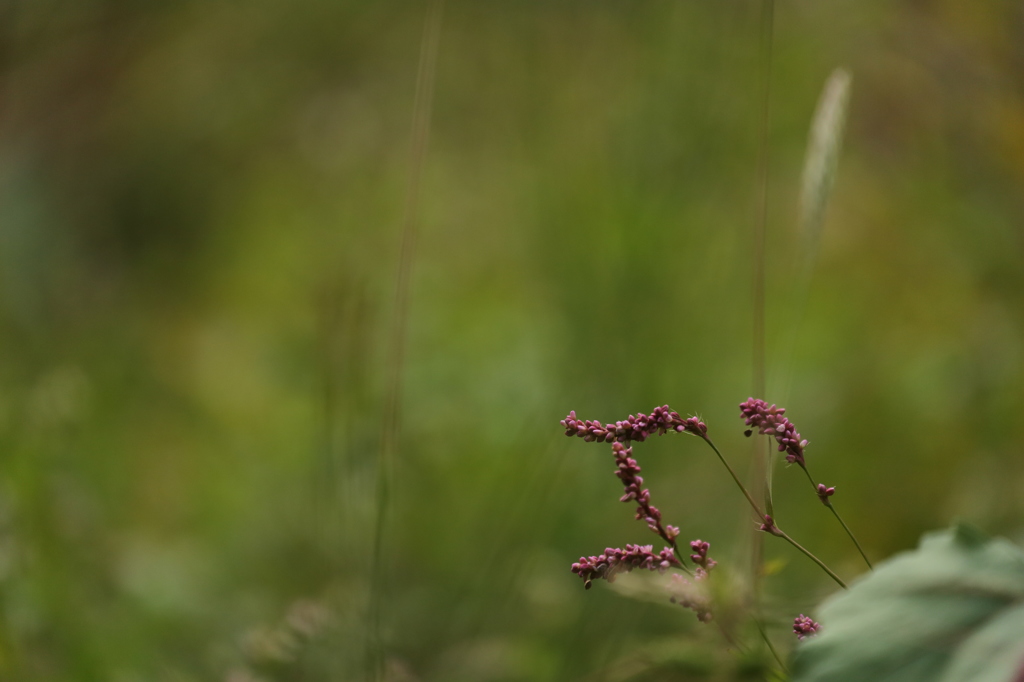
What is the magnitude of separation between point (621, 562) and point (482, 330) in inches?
56.6

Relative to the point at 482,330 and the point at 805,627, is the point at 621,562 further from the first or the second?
the point at 482,330

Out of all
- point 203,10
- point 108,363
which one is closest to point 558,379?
point 108,363

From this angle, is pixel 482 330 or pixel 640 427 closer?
pixel 640 427

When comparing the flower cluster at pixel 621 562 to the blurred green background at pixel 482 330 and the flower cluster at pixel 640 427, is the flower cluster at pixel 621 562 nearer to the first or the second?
the flower cluster at pixel 640 427

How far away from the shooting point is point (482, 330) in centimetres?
184

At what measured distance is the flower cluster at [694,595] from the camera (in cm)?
43

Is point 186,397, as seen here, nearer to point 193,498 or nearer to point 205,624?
point 193,498

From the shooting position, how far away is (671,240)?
1.35m

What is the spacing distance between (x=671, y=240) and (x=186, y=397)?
1.09 meters

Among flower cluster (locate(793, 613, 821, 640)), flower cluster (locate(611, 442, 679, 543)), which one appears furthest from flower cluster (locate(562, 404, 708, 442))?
flower cluster (locate(793, 613, 821, 640))

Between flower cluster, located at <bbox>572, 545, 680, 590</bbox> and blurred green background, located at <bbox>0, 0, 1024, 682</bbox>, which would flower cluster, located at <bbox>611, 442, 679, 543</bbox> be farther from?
blurred green background, located at <bbox>0, 0, 1024, 682</bbox>

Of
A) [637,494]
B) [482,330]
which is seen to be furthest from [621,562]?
[482,330]

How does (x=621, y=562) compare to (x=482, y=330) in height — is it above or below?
below

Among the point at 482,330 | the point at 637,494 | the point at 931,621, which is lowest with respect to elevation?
the point at 931,621
